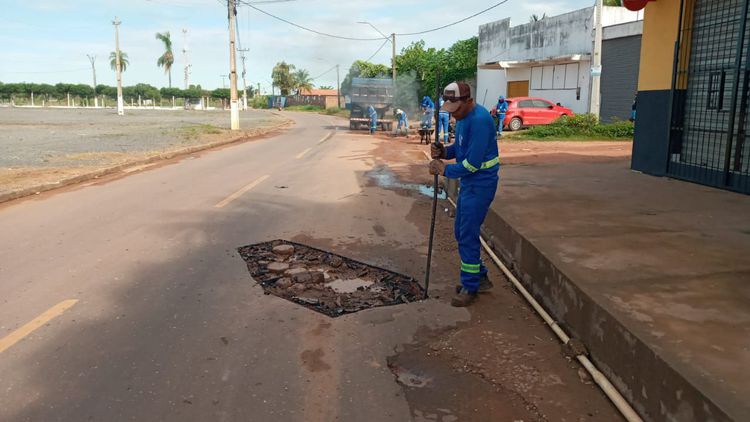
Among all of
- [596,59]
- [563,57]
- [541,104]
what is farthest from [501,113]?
[563,57]

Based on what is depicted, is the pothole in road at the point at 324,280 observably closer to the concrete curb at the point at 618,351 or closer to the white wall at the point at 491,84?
the concrete curb at the point at 618,351

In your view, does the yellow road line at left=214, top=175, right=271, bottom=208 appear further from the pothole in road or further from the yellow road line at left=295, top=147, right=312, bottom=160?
the yellow road line at left=295, top=147, right=312, bottom=160

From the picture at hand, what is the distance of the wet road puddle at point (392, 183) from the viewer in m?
10.2

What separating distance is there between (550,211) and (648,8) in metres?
5.46

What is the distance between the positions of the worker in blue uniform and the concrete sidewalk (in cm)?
62

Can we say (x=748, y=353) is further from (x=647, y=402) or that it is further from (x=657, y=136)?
(x=657, y=136)

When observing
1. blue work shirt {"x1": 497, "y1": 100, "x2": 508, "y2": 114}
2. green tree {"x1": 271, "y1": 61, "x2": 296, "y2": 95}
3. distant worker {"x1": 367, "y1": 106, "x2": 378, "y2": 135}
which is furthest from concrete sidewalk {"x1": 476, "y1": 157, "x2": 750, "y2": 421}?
green tree {"x1": 271, "y1": 61, "x2": 296, "y2": 95}

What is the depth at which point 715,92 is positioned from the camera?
861 centimetres

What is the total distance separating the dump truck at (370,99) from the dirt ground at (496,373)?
24.7m

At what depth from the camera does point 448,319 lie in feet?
14.4

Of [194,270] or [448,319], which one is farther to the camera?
[194,270]

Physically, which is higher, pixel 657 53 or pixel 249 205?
pixel 657 53

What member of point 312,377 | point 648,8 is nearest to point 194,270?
point 312,377

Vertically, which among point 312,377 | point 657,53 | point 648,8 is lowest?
point 312,377
